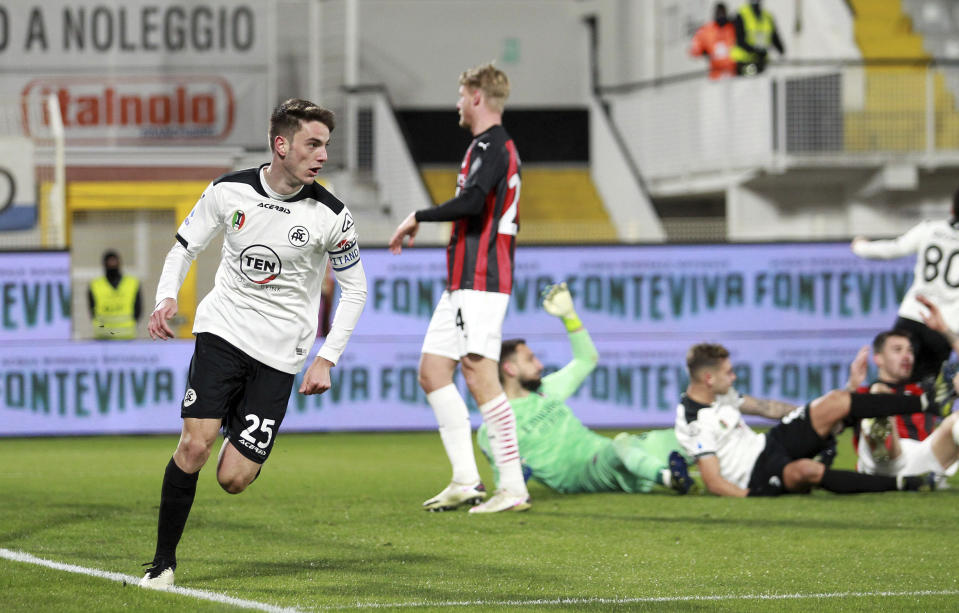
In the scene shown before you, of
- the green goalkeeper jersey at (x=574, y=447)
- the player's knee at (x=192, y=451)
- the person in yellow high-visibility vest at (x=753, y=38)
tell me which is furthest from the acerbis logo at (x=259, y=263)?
the person in yellow high-visibility vest at (x=753, y=38)

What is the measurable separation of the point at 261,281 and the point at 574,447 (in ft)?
12.6

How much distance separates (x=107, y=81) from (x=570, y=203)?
792 centimetres

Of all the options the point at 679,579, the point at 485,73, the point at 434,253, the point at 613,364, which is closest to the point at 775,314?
the point at 613,364

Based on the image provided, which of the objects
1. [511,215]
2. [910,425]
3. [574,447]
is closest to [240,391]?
[511,215]

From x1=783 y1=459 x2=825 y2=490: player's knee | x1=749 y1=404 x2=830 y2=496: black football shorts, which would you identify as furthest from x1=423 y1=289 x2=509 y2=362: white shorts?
x1=783 y1=459 x2=825 y2=490: player's knee

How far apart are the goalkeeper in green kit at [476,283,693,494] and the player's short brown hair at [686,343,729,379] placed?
55 cm

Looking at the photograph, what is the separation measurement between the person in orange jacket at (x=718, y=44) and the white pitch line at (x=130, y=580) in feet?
57.5

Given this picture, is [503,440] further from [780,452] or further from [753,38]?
[753,38]

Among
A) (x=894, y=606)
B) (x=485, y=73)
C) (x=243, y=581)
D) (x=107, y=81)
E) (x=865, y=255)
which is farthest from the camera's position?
(x=107, y=81)

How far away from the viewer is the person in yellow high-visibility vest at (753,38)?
73.1 ft

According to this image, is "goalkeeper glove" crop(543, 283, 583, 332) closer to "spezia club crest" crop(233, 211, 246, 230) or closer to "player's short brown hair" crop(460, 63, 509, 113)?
"player's short brown hair" crop(460, 63, 509, 113)

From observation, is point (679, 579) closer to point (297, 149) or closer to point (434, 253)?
point (297, 149)

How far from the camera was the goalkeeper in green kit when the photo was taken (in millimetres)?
9281

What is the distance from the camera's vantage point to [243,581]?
5797 mm
